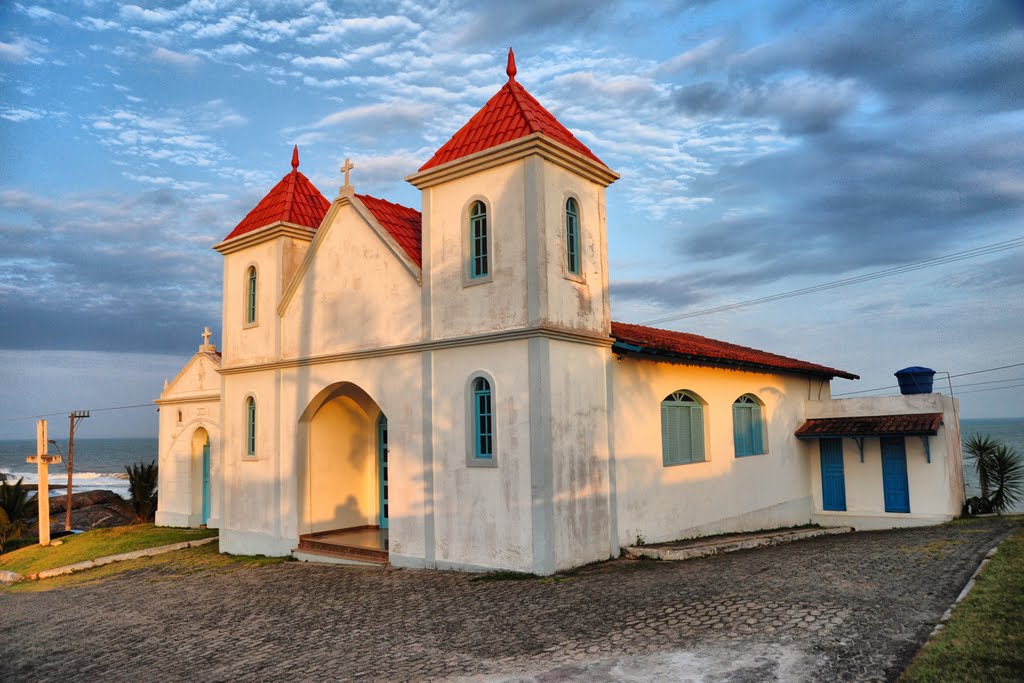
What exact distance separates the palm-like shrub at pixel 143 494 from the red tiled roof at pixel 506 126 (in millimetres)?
17295

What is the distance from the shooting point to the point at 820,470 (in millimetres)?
19141

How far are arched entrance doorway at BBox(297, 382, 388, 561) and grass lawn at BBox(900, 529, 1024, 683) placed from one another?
9.41 m

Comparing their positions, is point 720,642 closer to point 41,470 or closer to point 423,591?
point 423,591

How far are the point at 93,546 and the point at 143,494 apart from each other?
16.5 feet

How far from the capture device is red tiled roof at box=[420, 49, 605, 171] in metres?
11.3

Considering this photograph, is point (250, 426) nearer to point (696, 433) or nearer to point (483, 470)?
point (483, 470)

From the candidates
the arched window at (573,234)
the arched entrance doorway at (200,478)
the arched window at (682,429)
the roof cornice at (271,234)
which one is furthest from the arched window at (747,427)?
the arched entrance doorway at (200,478)

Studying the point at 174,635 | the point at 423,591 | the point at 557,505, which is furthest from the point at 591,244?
the point at 174,635

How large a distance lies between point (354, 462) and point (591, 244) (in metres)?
7.45

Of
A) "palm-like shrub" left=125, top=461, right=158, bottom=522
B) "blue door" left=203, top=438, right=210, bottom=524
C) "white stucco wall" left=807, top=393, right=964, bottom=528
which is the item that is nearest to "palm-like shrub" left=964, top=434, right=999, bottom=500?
"white stucco wall" left=807, top=393, right=964, bottom=528

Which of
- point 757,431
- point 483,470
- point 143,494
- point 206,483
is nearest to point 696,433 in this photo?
point 757,431

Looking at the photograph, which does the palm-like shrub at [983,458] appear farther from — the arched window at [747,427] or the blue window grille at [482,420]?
the blue window grille at [482,420]

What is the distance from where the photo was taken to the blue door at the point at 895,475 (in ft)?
58.0

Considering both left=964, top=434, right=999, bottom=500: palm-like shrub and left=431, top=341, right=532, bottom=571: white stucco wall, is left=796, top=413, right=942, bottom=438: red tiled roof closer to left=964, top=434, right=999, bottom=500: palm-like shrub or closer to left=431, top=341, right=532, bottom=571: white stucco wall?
left=964, top=434, right=999, bottom=500: palm-like shrub
